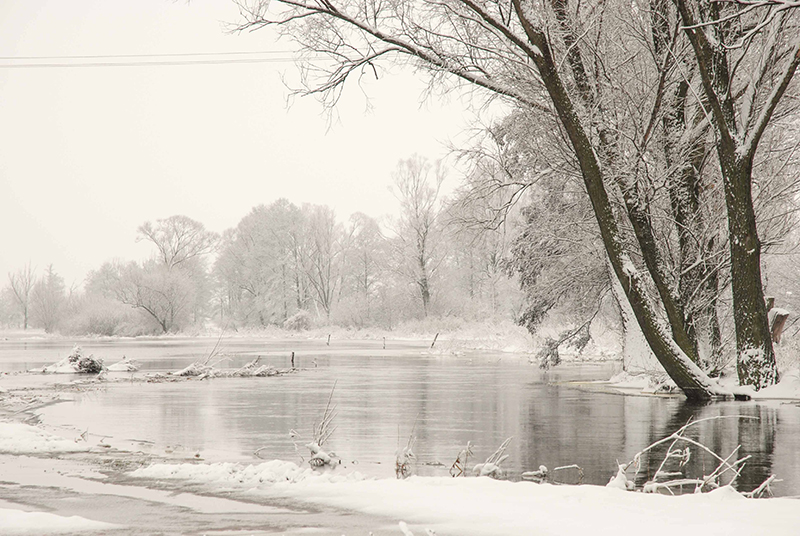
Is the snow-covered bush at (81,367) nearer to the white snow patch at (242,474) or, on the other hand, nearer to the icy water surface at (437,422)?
the icy water surface at (437,422)

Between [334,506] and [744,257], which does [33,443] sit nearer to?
[334,506]

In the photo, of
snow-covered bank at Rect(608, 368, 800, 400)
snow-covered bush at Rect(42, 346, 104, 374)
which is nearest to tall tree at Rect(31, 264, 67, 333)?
snow-covered bush at Rect(42, 346, 104, 374)

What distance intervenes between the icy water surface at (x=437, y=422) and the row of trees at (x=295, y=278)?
4167cm

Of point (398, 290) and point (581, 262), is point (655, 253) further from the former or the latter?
point (398, 290)

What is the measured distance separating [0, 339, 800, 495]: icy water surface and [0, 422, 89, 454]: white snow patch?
0.77m

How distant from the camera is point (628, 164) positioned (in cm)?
1594

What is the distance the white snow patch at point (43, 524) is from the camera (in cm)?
561

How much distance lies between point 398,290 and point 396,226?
24.6 feet

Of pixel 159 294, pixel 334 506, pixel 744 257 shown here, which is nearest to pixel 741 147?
pixel 744 257

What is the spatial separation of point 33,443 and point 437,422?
605cm

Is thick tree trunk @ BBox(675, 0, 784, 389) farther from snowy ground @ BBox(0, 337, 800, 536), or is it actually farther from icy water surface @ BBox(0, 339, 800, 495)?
snowy ground @ BBox(0, 337, 800, 536)

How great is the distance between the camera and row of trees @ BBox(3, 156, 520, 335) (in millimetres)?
67500

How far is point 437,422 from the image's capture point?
1286 cm

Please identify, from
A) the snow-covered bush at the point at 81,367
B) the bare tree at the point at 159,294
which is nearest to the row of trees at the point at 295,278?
the bare tree at the point at 159,294
